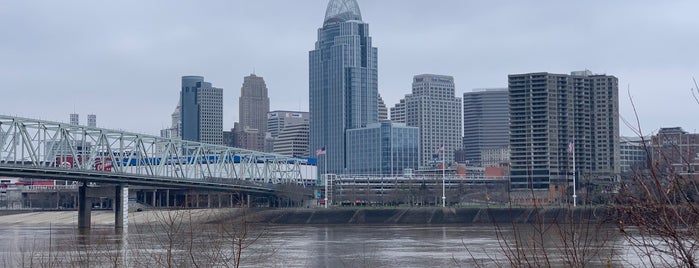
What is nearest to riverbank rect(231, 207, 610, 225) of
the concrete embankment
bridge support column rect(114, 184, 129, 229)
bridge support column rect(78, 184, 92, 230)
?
the concrete embankment

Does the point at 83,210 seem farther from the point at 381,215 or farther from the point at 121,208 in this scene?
the point at 381,215

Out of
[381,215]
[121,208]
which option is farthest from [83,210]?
[381,215]

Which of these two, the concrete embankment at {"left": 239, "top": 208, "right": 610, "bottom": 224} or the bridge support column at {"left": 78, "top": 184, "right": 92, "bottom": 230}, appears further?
the concrete embankment at {"left": 239, "top": 208, "right": 610, "bottom": 224}

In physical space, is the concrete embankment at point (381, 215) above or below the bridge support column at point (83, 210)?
below

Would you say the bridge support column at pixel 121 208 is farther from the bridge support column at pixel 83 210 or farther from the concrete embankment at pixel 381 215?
the concrete embankment at pixel 381 215

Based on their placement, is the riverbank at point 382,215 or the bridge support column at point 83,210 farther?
the riverbank at point 382,215

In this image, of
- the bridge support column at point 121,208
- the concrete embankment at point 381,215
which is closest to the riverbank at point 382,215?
the concrete embankment at point 381,215

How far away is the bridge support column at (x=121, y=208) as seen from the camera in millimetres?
116463

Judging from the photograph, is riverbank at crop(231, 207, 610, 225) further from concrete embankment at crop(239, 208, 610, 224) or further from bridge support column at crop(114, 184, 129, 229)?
bridge support column at crop(114, 184, 129, 229)

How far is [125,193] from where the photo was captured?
12331 centimetres

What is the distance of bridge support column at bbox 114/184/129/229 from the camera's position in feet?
382

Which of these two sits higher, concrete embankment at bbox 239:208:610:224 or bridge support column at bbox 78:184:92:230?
bridge support column at bbox 78:184:92:230

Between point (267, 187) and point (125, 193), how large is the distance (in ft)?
145

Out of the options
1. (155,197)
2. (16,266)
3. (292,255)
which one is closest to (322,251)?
(292,255)
